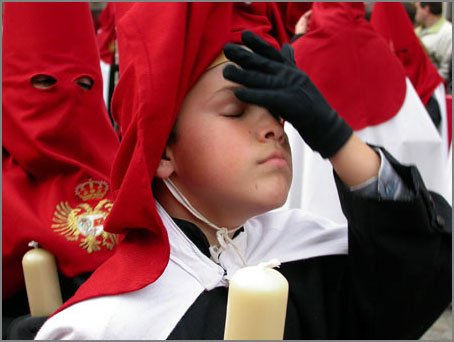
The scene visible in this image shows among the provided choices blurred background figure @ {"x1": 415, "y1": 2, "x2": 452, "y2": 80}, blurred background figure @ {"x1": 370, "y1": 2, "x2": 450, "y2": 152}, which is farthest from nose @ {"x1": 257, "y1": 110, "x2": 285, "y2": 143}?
blurred background figure @ {"x1": 415, "y1": 2, "x2": 452, "y2": 80}

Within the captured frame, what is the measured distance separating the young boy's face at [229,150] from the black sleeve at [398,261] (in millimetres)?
147

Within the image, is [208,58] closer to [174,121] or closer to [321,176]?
[174,121]

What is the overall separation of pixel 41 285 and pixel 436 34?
5486mm

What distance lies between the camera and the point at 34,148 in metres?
2.44

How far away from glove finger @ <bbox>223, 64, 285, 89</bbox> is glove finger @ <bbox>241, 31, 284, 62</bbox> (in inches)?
2.1

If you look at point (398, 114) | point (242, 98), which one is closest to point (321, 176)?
point (398, 114)

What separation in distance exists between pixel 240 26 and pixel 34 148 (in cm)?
124

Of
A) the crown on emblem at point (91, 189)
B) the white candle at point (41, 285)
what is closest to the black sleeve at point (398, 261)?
the white candle at point (41, 285)

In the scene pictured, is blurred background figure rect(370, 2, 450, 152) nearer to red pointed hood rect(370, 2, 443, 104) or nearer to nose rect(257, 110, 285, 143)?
red pointed hood rect(370, 2, 443, 104)

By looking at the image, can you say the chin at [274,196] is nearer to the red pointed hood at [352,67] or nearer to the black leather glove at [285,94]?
the black leather glove at [285,94]

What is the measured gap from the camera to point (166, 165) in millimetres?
1464

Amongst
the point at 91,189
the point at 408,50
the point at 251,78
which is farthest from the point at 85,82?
the point at 408,50

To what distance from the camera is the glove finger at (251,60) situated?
1.26m

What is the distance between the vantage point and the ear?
146 cm
